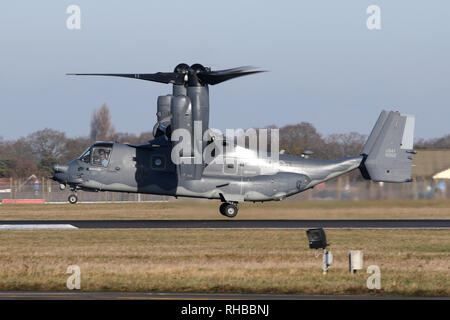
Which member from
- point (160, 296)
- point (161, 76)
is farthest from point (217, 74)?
point (160, 296)

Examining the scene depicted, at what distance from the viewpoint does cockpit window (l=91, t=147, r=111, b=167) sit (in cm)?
3759

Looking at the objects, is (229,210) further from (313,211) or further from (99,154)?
(99,154)

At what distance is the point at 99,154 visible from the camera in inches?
1486

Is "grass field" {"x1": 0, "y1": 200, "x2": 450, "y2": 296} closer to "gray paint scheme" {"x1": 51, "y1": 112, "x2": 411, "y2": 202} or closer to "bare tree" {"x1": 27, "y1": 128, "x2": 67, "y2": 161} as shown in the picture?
"gray paint scheme" {"x1": 51, "y1": 112, "x2": 411, "y2": 202}

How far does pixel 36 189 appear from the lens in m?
63.0

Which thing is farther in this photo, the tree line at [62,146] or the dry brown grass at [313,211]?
the tree line at [62,146]

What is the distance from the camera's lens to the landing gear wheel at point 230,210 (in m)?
37.1

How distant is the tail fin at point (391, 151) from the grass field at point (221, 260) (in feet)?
18.9

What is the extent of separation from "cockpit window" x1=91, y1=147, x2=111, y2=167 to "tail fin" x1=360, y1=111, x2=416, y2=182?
13.8m

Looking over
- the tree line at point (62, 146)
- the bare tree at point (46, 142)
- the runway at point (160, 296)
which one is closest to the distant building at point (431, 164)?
the tree line at point (62, 146)

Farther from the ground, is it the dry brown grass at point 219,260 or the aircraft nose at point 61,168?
the aircraft nose at point 61,168

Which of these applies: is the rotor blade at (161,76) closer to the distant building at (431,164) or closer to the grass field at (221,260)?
the grass field at (221,260)

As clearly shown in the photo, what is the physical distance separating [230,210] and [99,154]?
7.30 meters
